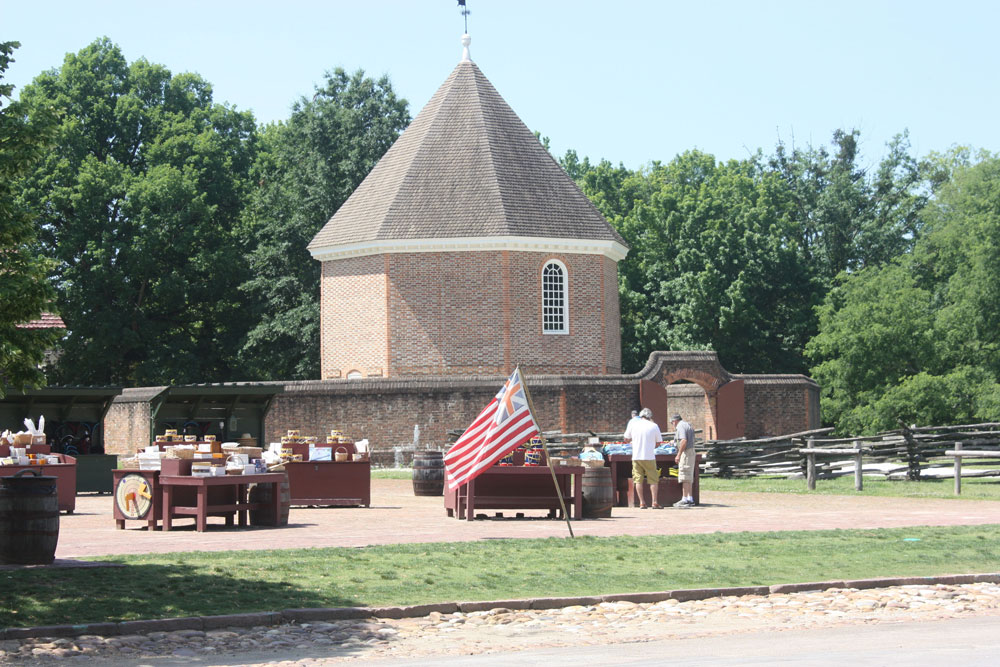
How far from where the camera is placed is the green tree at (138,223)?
163 ft

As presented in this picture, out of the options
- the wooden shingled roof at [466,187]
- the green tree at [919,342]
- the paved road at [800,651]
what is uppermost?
the wooden shingled roof at [466,187]

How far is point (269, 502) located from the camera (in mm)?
18594

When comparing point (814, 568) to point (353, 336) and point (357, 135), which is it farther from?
point (357, 135)

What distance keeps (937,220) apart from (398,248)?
29219mm

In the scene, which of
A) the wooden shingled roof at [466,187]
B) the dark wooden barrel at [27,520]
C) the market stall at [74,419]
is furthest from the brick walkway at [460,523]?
the wooden shingled roof at [466,187]

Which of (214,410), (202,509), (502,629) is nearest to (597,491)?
(202,509)

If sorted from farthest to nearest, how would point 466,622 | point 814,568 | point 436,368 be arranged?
point 436,368 → point 814,568 → point 466,622

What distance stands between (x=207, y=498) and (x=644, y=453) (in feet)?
25.3

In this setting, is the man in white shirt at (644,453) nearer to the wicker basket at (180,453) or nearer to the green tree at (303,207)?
the wicker basket at (180,453)

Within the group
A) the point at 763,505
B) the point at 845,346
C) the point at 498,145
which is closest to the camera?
the point at 763,505

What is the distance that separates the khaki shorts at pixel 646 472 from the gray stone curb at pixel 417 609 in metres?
9.39

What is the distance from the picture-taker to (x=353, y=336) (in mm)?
41344

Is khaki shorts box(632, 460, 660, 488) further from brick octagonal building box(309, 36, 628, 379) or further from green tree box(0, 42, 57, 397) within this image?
brick octagonal building box(309, 36, 628, 379)

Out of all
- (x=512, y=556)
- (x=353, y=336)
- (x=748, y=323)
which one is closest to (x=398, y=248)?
(x=353, y=336)
